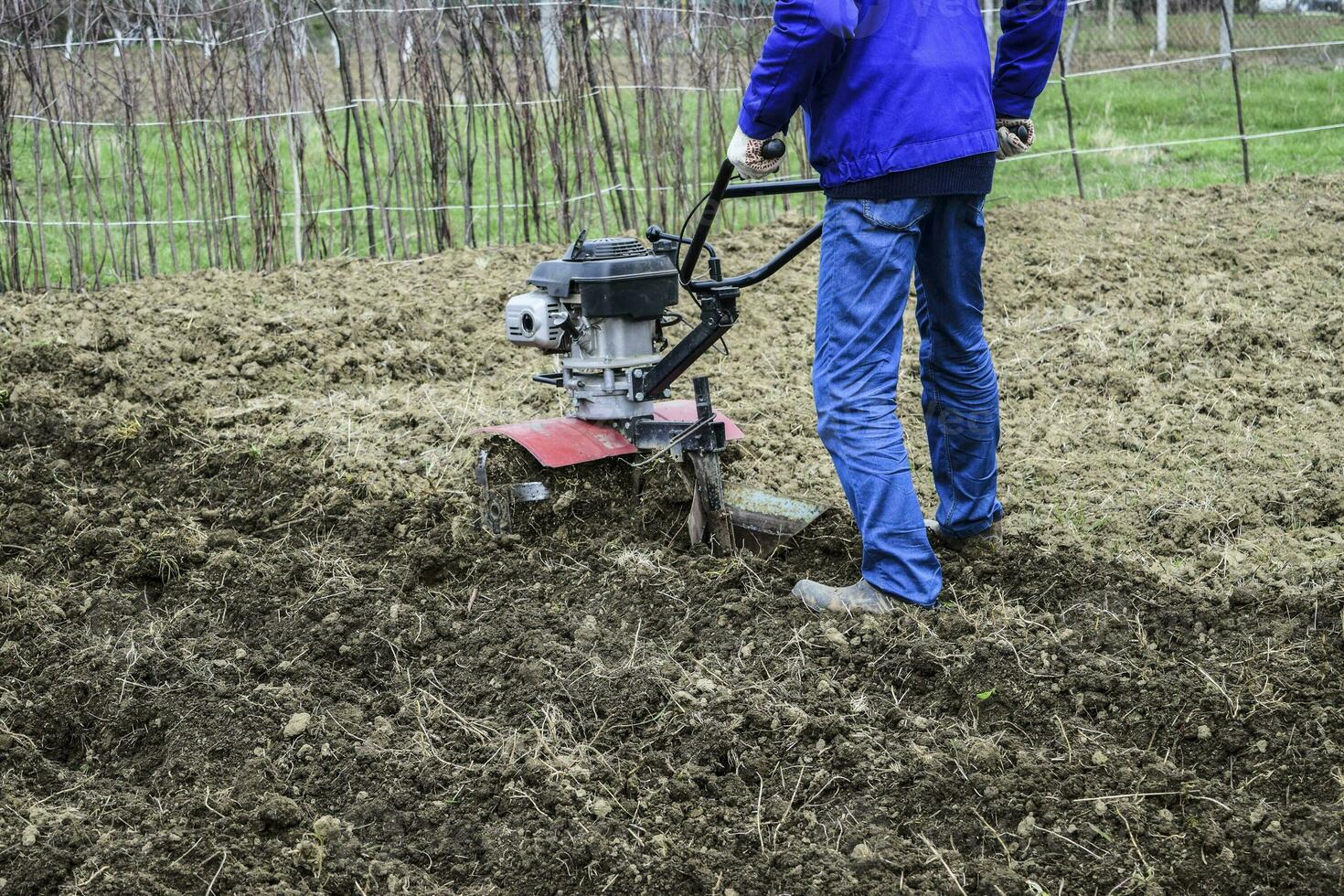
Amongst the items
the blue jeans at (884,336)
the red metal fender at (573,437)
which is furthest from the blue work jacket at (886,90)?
the red metal fender at (573,437)

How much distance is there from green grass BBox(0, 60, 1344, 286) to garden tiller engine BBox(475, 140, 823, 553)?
393 centimetres

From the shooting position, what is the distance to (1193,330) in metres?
5.83

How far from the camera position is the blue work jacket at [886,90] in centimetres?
311

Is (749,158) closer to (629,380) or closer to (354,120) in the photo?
(629,380)

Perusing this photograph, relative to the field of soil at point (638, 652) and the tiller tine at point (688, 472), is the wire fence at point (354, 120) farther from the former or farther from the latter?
the tiller tine at point (688, 472)

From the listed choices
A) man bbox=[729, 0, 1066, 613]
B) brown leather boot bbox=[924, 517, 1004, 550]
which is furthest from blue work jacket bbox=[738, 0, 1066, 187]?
brown leather boot bbox=[924, 517, 1004, 550]

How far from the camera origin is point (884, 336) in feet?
10.9

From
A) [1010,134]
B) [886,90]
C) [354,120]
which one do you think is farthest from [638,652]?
[354,120]

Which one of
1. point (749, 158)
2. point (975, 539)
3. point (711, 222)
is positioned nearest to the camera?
point (749, 158)

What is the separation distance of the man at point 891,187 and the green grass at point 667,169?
4538 millimetres

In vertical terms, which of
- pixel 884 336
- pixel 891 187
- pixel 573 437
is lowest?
pixel 573 437

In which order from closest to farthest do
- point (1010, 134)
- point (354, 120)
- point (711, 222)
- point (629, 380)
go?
→ point (1010, 134) → point (711, 222) → point (629, 380) → point (354, 120)

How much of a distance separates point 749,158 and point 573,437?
1132 mm

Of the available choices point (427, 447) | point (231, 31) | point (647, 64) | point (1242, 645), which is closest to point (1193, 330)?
point (1242, 645)
